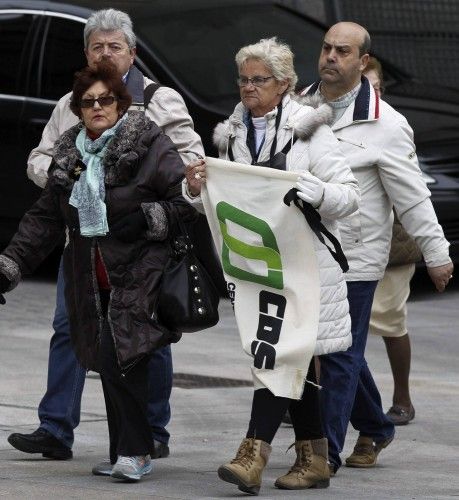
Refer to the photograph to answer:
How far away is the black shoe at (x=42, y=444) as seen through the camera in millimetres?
7887

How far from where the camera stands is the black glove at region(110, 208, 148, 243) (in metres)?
7.24

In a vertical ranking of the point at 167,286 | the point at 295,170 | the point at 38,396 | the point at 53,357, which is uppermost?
the point at 295,170

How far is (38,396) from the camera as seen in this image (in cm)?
932

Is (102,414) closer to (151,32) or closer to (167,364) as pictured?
(167,364)

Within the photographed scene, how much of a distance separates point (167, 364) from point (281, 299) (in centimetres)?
98

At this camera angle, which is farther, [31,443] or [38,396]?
[38,396]

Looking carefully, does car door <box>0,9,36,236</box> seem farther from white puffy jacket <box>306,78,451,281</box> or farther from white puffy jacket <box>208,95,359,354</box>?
white puffy jacket <box>208,95,359,354</box>

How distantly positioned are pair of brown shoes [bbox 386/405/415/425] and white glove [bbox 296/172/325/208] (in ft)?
7.13

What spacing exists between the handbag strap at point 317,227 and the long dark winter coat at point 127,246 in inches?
19.8

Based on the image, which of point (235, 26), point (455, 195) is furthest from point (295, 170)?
point (235, 26)

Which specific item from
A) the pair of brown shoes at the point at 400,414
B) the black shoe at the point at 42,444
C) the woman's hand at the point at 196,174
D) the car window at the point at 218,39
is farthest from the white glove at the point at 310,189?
the car window at the point at 218,39

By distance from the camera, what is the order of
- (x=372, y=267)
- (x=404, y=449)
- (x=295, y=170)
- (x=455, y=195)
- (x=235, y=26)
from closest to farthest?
(x=295, y=170) → (x=372, y=267) → (x=404, y=449) → (x=455, y=195) → (x=235, y=26)

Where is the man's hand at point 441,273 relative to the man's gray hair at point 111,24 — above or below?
below

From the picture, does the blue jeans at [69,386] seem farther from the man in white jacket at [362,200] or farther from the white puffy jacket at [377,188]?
the white puffy jacket at [377,188]
